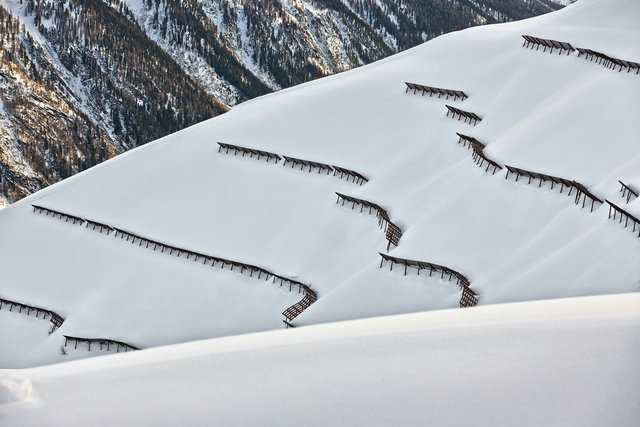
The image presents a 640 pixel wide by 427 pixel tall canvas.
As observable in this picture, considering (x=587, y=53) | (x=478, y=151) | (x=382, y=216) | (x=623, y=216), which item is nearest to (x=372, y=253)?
(x=382, y=216)

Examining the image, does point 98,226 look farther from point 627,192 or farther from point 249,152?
point 627,192

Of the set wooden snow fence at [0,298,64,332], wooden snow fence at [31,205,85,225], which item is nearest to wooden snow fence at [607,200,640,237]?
wooden snow fence at [0,298,64,332]

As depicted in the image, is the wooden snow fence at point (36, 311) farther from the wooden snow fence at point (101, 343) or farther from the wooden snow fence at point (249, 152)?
the wooden snow fence at point (249, 152)

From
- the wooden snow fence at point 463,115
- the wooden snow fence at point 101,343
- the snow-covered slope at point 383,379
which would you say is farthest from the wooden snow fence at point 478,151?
the snow-covered slope at point 383,379

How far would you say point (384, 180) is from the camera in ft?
318

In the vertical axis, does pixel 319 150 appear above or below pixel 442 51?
below

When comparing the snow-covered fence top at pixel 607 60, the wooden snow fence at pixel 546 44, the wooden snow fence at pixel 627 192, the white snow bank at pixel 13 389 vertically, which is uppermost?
the wooden snow fence at pixel 546 44

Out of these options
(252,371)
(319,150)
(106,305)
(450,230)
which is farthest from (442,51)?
(252,371)

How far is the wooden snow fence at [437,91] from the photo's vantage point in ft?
367

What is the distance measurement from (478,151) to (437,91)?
81.5 feet

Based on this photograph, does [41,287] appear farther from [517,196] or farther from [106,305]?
[517,196]

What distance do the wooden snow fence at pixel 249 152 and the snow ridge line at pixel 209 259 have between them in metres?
19.4

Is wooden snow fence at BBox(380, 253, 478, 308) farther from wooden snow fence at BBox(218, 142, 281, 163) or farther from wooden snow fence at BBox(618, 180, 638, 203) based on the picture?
wooden snow fence at BBox(218, 142, 281, 163)

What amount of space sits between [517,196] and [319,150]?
3449cm
